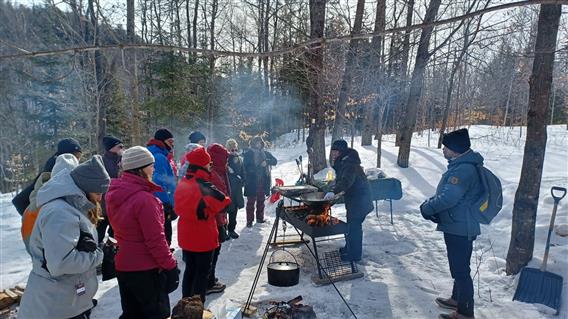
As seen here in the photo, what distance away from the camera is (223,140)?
877 inches

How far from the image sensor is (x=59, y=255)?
95.7 inches

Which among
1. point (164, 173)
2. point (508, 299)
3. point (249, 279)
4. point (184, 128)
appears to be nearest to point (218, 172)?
point (164, 173)

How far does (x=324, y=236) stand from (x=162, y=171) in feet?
8.21

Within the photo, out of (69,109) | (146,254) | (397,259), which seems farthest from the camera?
(69,109)

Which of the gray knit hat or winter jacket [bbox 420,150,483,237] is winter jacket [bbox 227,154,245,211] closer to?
the gray knit hat

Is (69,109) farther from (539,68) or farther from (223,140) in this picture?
(539,68)

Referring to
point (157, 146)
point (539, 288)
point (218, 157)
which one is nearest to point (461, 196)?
point (539, 288)

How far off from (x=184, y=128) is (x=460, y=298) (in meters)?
16.3

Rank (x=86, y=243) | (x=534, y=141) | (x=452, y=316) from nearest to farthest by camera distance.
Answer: (x=86, y=243) < (x=452, y=316) < (x=534, y=141)

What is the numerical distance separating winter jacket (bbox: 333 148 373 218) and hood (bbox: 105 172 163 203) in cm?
305

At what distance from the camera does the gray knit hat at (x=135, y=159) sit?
3.02 metres

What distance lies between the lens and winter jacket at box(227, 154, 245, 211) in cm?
708

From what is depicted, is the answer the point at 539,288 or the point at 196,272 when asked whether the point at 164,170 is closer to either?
the point at 196,272

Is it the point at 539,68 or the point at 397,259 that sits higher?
the point at 539,68
